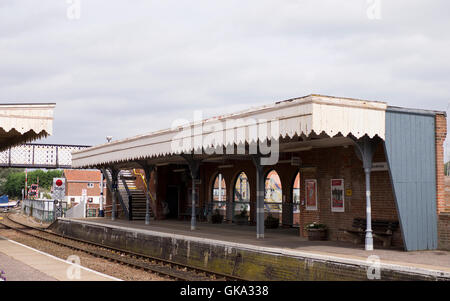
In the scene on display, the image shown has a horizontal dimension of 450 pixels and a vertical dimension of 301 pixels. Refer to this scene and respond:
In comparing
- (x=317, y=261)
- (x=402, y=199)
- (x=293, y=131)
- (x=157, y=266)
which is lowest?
(x=157, y=266)

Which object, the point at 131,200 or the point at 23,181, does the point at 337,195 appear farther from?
the point at 23,181

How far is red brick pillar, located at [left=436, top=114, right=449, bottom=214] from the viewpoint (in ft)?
38.5

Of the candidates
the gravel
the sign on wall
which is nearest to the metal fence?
the sign on wall

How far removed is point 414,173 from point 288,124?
11.0 feet

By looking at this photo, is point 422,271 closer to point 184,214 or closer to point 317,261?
point 317,261

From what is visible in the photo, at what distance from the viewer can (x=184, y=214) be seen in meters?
25.5

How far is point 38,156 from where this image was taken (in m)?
37.8

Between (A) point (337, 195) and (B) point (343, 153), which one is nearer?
(B) point (343, 153)

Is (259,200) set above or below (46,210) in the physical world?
above

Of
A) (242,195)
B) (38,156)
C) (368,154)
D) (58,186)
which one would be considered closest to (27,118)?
(368,154)

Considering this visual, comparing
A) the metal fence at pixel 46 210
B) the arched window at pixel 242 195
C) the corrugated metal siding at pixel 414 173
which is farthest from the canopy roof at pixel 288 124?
the metal fence at pixel 46 210

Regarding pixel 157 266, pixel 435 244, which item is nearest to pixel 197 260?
pixel 157 266
